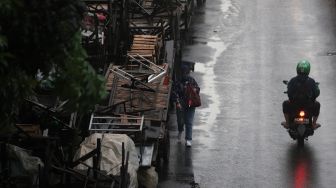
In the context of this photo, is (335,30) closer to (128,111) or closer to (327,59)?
(327,59)

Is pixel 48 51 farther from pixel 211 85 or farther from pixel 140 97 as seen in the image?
pixel 211 85

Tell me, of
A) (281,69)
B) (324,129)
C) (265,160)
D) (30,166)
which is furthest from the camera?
(281,69)

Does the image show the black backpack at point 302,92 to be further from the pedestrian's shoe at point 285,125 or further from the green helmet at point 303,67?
the pedestrian's shoe at point 285,125

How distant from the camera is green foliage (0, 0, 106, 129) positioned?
809 centimetres

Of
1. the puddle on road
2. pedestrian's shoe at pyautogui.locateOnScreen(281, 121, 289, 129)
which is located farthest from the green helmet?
the puddle on road

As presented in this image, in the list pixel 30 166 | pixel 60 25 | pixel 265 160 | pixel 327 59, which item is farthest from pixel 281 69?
pixel 60 25

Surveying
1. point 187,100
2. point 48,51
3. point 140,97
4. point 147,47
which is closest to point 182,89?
point 187,100

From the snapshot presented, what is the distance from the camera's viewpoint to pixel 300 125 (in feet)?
56.2

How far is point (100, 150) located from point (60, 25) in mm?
4832

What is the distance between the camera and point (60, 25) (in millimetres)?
8188

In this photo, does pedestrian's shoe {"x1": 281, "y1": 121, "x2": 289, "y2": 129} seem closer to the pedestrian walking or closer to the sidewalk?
the pedestrian walking

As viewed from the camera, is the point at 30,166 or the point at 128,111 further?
the point at 128,111

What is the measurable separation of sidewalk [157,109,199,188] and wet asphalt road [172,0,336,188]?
0.24 ft

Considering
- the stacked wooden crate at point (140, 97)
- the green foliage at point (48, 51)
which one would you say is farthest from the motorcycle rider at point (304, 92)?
the green foliage at point (48, 51)
